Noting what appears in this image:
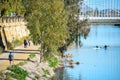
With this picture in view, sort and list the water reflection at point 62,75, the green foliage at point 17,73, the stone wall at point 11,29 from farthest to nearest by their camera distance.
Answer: the stone wall at point 11,29 < the water reflection at point 62,75 < the green foliage at point 17,73

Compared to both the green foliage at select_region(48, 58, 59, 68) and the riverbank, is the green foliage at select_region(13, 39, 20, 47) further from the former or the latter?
the riverbank

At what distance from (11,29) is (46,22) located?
679 inches

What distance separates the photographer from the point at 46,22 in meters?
35.7

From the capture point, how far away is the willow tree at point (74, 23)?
2212 inches

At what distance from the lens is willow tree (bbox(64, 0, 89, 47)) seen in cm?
5619

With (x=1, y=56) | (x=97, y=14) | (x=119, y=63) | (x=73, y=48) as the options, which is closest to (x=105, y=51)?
(x=73, y=48)

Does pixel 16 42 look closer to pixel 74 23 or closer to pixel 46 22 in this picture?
pixel 74 23

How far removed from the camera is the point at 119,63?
54750mm

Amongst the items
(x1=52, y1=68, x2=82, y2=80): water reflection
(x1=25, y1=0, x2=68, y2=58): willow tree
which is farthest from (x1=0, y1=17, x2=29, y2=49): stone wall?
(x1=25, y1=0, x2=68, y2=58): willow tree

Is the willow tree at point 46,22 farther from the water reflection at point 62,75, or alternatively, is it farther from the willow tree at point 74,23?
the willow tree at point 74,23

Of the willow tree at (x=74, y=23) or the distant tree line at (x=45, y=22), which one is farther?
the willow tree at (x=74, y=23)

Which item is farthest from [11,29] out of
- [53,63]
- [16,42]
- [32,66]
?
[32,66]

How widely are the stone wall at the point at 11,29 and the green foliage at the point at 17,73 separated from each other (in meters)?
16.1

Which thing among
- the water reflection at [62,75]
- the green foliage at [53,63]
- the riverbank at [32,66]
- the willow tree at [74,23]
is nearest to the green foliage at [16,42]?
the willow tree at [74,23]
